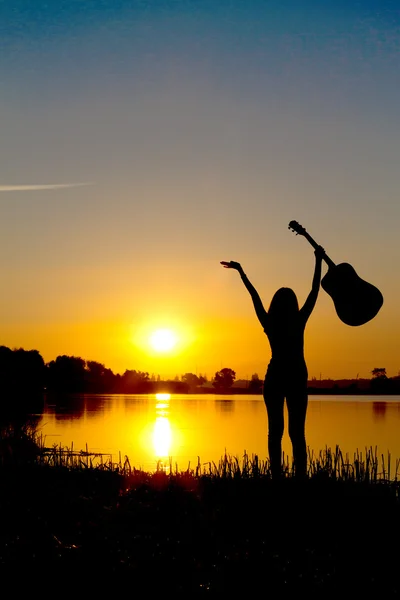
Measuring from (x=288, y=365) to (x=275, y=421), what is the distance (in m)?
0.84

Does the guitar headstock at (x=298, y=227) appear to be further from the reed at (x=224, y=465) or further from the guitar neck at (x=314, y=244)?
the reed at (x=224, y=465)

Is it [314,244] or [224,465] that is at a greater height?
[314,244]

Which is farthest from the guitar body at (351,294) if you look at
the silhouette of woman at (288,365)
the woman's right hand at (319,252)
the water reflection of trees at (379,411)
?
the water reflection of trees at (379,411)

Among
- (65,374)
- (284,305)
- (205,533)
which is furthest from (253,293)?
(65,374)

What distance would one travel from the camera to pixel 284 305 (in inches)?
358

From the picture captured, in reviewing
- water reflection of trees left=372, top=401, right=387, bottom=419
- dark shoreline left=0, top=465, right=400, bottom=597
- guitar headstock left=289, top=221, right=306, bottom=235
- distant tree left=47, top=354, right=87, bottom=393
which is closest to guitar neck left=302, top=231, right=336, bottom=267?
guitar headstock left=289, top=221, right=306, bottom=235

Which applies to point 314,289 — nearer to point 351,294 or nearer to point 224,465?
point 351,294

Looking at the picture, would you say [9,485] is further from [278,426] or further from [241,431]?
[241,431]

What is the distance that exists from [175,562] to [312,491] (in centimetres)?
336

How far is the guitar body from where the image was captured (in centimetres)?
981

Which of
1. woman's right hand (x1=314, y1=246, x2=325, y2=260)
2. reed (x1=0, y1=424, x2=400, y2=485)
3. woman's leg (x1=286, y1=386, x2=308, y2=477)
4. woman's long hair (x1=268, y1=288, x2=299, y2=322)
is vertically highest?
woman's right hand (x1=314, y1=246, x2=325, y2=260)

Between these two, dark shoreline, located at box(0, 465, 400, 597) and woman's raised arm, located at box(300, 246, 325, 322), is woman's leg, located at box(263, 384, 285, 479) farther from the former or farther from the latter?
woman's raised arm, located at box(300, 246, 325, 322)

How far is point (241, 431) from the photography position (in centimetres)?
4197

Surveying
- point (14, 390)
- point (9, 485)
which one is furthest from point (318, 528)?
point (14, 390)
